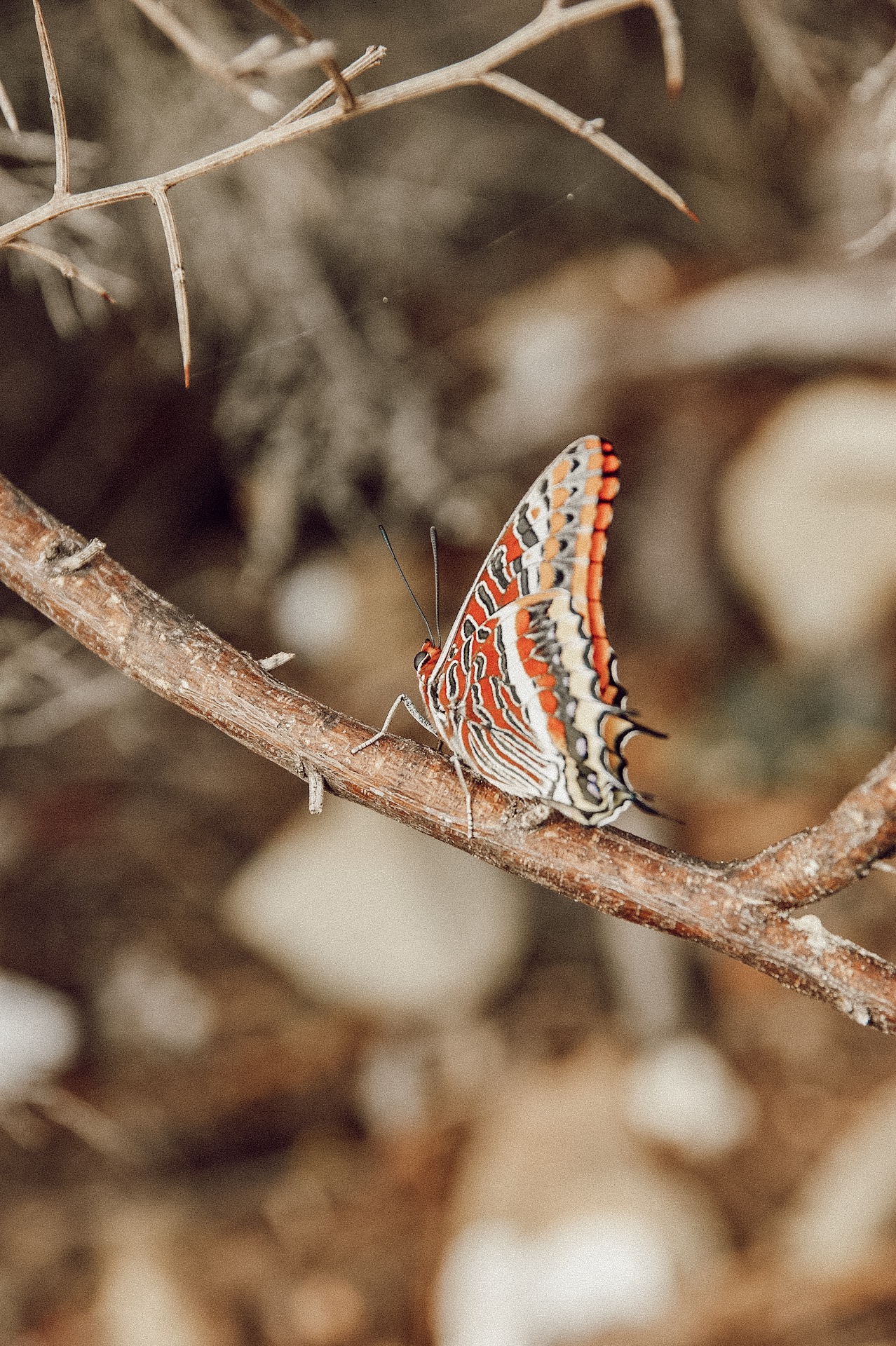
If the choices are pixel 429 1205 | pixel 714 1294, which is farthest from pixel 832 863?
pixel 429 1205

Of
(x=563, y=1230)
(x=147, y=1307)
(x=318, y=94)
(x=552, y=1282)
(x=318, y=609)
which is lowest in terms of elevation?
(x=147, y=1307)

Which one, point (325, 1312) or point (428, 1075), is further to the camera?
point (428, 1075)

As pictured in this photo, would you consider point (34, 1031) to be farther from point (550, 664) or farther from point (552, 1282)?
point (550, 664)

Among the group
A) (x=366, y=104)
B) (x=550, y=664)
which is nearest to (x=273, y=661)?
(x=550, y=664)

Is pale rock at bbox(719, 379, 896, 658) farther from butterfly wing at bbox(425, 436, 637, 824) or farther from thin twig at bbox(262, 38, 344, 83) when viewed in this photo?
thin twig at bbox(262, 38, 344, 83)

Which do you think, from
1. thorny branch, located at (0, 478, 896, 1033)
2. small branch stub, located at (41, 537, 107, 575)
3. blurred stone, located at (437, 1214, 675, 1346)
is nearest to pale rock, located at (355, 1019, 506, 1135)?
blurred stone, located at (437, 1214, 675, 1346)

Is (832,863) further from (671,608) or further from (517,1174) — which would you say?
(671,608)

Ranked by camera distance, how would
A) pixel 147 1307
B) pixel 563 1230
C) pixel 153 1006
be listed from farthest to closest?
pixel 153 1006
pixel 563 1230
pixel 147 1307
